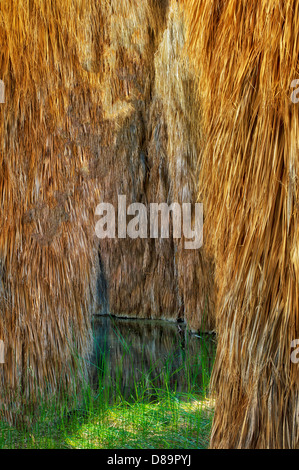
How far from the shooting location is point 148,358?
375cm

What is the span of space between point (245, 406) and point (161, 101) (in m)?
4.61

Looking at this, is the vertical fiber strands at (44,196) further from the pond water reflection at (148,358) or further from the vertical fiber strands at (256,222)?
the vertical fiber strands at (256,222)

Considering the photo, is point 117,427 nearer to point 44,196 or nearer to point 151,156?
point 44,196

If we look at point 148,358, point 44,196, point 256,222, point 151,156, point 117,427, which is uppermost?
point 151,156

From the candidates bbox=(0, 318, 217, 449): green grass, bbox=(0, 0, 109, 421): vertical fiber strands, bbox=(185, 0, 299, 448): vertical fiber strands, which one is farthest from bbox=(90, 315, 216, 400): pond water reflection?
bbox=(185, 0, 299, 448): vertical fiber strands

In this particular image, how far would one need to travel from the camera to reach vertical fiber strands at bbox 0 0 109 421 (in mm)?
2055

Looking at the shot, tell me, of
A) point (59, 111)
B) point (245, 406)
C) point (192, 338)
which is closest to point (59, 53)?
point (59, 111)

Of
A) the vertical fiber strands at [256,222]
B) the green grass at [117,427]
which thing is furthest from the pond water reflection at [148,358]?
the vertical fiber strands at [256,222]

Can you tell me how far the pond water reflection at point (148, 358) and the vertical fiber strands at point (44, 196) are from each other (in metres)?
0.25

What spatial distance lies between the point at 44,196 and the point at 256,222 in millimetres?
1390

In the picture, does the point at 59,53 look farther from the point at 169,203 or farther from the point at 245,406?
the point at 169,203

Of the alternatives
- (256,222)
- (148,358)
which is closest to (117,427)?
(256,222)

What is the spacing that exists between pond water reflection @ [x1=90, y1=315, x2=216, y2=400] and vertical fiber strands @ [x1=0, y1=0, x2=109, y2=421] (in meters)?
0.25

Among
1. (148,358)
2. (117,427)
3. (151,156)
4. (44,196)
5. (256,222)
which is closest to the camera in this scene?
(256,222)
